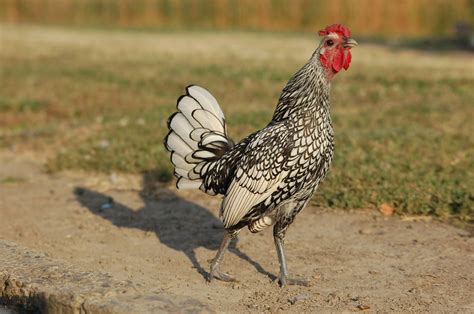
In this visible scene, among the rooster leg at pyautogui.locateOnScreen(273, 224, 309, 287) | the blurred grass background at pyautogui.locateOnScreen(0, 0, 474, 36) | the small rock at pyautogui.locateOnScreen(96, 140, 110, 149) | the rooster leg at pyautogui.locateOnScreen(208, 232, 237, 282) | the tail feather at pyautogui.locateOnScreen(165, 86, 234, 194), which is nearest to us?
the rooster leg at pyautogui.locateOnScreen(273, 224, 309, 287)

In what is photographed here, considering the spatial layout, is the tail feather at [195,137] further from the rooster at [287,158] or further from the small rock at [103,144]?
the small rock at [103,144]

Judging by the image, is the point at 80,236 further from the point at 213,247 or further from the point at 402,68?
the point at 402,68

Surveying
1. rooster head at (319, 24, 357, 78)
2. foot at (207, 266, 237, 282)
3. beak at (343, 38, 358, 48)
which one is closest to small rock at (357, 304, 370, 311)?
foot at (207, 266, 237, 282)

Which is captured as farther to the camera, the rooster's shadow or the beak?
the rooster's shadow

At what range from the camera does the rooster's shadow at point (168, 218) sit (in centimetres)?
611

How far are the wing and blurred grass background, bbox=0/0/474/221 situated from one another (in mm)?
2216

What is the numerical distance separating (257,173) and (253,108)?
688 centimetres

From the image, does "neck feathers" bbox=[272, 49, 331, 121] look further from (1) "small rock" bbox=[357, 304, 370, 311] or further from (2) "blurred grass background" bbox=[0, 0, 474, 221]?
(2) "blurred grass background" bbox=[0, 0, 474, 221]

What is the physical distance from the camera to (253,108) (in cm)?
1158

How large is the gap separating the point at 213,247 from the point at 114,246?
79 cm

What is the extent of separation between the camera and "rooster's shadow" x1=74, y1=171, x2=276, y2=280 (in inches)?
240

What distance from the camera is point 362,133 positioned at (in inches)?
371

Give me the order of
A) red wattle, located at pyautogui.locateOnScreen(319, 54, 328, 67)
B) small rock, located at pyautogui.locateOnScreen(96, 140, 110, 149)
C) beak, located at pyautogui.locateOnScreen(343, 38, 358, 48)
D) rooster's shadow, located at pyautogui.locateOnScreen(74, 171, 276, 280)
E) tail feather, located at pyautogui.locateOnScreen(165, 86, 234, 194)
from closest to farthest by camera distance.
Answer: beak, located at pyautogui.locateOnScreen(343, 38, 358, 48) < red wattle, located at pyautogui.locateOnScreen(319, 54, 328, 67) < tail feather, located at pyautogui.locateOnScreen(165, 86, 234, 194) < rooster's shadow, located at pyautogui.locateOnScreen(74, 171, 276, 280) < small rock, located at pyautogui.locateOnScreen(96, 140, 110, 149)

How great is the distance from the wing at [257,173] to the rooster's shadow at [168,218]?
0.78m
